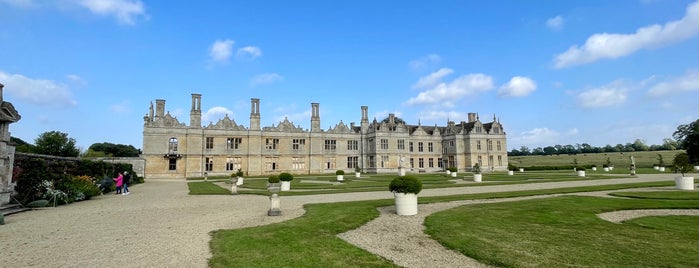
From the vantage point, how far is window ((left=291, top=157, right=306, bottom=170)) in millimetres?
51106

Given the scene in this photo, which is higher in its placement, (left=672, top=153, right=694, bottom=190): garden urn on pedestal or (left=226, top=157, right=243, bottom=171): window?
(left=226, top=157, right=243, bottom=171): window

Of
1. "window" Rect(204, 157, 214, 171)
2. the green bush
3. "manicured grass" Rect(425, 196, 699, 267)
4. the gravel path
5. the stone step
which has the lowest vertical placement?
the gravel path

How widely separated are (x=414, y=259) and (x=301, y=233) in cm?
320

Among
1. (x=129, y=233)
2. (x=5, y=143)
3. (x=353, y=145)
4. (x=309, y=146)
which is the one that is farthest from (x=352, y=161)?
(x=129, y=233)

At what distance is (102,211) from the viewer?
523 inches

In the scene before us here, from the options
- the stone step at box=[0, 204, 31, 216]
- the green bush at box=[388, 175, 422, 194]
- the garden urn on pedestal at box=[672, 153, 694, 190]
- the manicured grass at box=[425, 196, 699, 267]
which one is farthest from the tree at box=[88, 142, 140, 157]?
the garden urn on pedestal at box=[672, 153, 694, 190]

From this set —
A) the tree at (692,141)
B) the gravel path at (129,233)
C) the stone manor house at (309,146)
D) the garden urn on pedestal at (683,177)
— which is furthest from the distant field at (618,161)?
the gravel path at (129,233)

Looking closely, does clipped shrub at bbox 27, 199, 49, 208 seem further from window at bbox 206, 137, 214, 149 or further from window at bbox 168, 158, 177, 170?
window at bbox 206, 137, 214, 149

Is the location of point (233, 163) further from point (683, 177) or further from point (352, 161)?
point (683, 177)

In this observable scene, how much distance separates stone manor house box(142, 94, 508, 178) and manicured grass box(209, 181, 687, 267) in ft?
109

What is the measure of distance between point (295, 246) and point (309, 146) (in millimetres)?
45443

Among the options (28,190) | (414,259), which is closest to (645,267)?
(414,259)

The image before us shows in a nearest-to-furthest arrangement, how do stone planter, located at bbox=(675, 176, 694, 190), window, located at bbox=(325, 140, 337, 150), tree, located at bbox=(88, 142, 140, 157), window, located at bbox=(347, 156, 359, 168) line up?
stone planter, located at bbox=(675, 176, 694, 190), window, located at bbox=(325, 140, 337, 150), window, located at bbox=(347, 156, 359, 168), tree, located at bbox=(88, 142, 140, 157)

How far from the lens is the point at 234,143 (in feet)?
156
